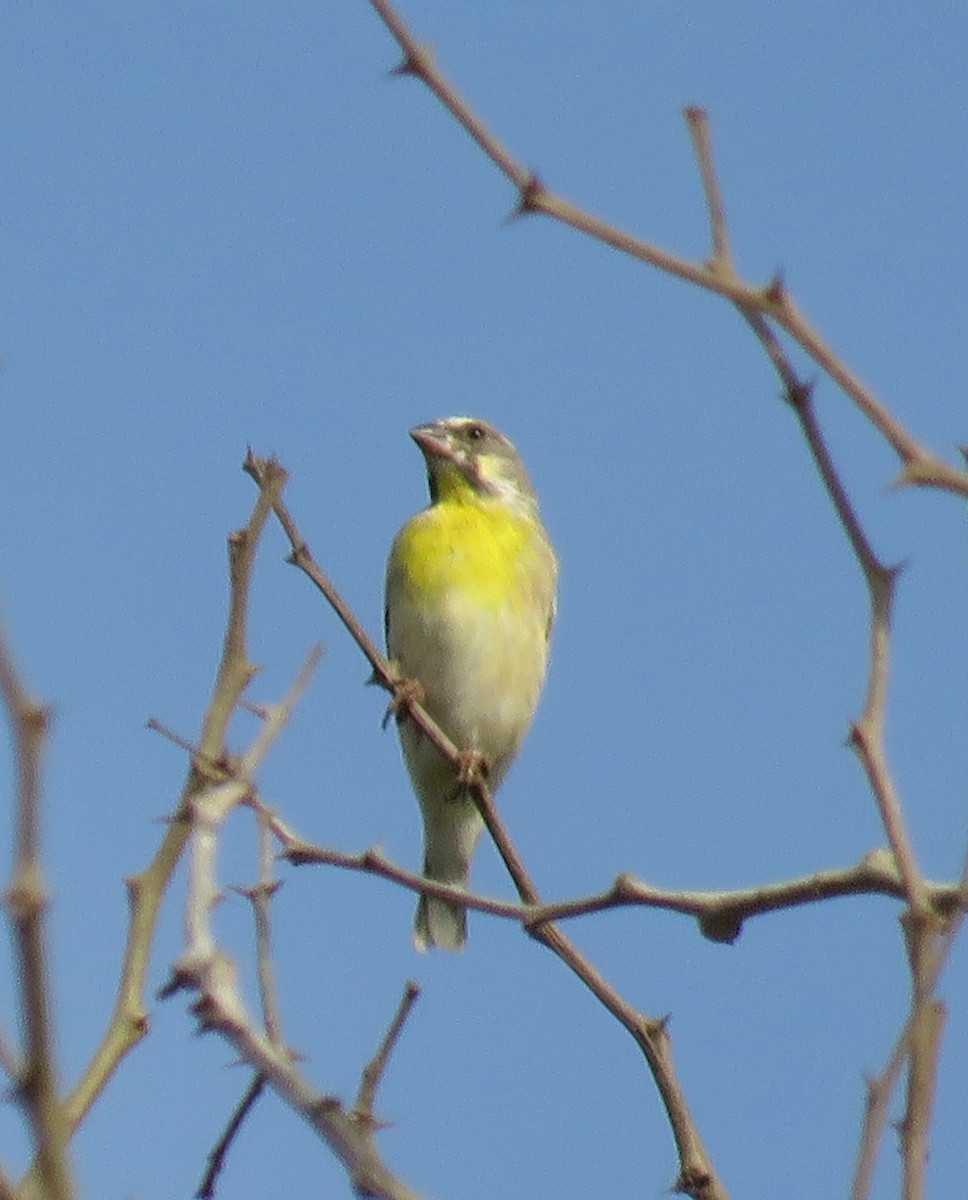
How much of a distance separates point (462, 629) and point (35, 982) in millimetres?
6836

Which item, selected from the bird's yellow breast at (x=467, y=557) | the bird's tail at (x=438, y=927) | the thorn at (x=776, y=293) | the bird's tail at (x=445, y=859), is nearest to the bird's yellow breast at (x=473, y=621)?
the bird's yellow breast at (x=467, y=557)

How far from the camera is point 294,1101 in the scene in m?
2.00

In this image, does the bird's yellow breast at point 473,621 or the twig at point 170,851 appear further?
the bird's yellow breast at point 473,621

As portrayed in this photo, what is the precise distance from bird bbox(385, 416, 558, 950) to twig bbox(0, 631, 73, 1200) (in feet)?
20.9

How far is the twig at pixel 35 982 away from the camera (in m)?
1.34

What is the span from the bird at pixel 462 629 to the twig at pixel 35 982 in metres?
6.38

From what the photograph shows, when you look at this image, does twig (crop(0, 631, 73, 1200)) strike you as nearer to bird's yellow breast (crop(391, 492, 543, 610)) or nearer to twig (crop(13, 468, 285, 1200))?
twig (crop(13, 468, 285, 1200))

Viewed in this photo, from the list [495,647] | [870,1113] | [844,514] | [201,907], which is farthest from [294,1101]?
[495,647]

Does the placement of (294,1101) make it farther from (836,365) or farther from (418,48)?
(418,48)

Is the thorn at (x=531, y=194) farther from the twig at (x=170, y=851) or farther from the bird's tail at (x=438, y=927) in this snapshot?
the bird's tail at (x=438, y=927)

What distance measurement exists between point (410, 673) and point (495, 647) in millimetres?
395

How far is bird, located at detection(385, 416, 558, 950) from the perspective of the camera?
8203mm

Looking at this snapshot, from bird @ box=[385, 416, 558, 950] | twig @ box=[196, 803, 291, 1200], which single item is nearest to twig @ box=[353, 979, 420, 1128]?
twig @ box=[196, 803, 291, 1200]

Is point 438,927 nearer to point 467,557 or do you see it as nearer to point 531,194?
point 467,557
